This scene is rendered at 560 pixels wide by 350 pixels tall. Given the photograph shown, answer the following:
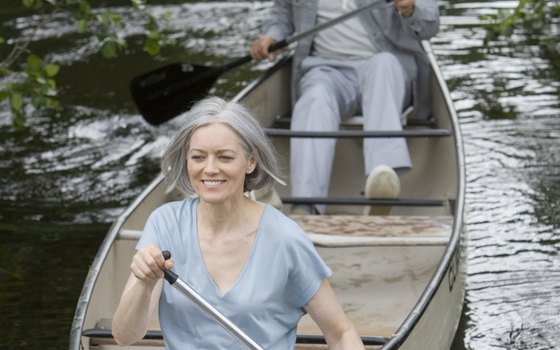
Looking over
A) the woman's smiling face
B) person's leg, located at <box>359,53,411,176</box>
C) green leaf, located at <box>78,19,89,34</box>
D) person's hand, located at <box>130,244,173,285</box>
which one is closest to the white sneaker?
person's leg, located at <box>359,53,411,176</box>

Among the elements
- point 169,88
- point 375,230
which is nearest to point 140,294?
point 375,230

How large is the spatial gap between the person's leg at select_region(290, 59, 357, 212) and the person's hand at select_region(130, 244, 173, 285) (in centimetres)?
290

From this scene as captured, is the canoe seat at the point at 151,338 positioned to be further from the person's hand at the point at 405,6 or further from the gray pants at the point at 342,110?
the person's hand at the point at 405,6

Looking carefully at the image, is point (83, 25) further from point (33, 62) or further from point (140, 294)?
point (140, 294)

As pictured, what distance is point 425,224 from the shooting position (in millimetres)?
5145

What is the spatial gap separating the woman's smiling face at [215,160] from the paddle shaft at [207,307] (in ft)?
0.80

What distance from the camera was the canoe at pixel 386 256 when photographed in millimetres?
4004

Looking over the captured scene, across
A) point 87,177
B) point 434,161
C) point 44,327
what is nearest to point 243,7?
point 87,177

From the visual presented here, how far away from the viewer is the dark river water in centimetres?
555

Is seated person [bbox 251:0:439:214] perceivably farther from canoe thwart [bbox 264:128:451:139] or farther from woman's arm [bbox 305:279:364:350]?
woman's arm [bbox 305:279:364:350]

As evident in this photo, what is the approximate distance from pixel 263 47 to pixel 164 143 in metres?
1.63

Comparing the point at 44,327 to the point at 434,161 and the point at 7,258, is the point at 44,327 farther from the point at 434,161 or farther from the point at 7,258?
the point at 434,161

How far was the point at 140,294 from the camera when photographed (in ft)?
9.37

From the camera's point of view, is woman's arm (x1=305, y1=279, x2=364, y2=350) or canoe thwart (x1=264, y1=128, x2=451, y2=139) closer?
woman's arm (x1=305, y1=279, x2=364, y2=350)
